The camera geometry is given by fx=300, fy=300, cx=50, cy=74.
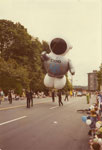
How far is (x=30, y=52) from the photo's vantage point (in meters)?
43.7

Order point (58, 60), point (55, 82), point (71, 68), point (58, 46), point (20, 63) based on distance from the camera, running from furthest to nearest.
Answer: point (20, 63) → point (55, 82) → point (71, 68) → point (58, 60) → point (58, 46)

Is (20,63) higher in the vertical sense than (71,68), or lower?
higher

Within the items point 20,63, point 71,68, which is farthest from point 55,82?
point 20,63

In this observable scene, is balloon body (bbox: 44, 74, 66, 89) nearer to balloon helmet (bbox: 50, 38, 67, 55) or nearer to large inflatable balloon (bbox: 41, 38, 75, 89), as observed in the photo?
large inflatable balloon (bbox: 41, 38, 75, 89)

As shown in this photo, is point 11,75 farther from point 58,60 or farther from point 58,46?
point 58,46

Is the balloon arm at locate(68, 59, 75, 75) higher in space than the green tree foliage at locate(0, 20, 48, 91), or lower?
lower

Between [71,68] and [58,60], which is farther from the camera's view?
[71,68]

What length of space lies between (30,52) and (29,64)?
294 cm

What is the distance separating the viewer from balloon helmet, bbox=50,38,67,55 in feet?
66.1

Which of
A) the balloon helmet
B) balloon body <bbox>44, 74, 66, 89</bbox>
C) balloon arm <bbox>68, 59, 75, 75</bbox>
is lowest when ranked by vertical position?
balloon body <bbox>44, 74, 66, 89</bbox>

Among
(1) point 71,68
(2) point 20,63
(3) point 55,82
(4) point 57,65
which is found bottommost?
(3) point 55,82

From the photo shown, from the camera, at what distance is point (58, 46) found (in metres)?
21.1

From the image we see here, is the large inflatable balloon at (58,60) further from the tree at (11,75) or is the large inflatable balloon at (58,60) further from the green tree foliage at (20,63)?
the tree at (11,75)

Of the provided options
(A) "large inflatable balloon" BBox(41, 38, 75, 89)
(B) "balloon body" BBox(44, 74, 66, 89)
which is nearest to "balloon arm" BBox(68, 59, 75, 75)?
(A) "large inflatable balloon" BBox(41, 38, 75, 89)
